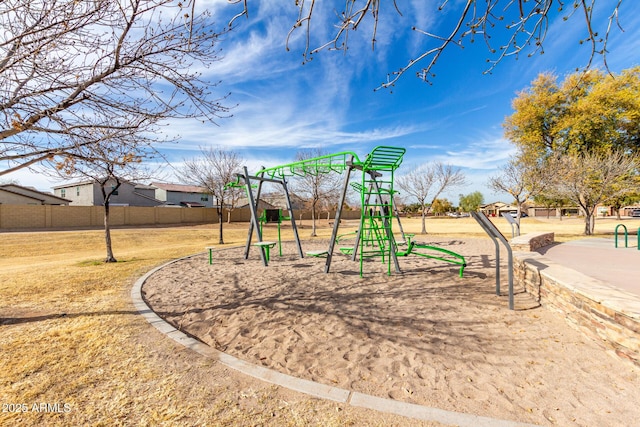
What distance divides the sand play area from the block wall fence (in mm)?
25514

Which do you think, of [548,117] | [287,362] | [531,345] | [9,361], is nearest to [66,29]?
[9,361]

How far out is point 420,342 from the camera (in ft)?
11.6

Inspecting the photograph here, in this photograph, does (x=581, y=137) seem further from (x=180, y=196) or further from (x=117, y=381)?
(x=180, y=196)

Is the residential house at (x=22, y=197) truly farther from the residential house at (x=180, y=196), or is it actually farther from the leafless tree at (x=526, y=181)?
the leafless tree at (x=526, y=181)

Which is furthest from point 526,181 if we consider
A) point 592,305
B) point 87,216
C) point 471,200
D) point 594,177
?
point 471,200

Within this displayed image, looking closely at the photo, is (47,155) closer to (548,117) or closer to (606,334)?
(606,334)

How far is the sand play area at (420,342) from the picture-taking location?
8.16 feet

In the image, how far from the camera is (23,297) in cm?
522

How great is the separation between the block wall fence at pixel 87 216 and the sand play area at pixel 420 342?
25.5 meters

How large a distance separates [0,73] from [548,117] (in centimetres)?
2778

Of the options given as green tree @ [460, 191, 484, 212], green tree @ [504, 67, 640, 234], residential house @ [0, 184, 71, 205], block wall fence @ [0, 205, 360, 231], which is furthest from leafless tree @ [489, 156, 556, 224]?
green tree @ [460, 191, 484, 212]

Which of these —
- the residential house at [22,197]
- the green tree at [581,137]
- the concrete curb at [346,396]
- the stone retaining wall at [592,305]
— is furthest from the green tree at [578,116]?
the residential house at [22,197]

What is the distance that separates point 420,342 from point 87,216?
31.6 metres

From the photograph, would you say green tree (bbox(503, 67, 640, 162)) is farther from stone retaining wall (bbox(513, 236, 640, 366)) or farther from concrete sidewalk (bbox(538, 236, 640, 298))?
stone retaining wall (bbox(513, 236, 640, 366))
